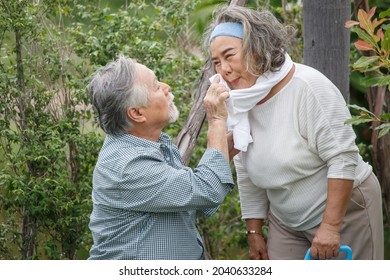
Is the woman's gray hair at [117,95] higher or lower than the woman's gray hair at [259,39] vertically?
lower

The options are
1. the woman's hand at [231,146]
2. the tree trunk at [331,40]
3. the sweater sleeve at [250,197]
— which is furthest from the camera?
the tree trunk at [331,40]

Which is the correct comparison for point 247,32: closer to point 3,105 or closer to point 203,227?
point 3,105

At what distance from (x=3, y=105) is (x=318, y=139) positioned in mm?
2259

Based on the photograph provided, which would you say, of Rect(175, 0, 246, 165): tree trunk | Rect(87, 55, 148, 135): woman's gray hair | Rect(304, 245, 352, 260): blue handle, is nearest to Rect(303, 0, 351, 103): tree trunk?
Rect(175, 0, 246, 165): tree trunk

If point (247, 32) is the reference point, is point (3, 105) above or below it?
below

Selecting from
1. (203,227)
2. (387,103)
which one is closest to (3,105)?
(203,227)

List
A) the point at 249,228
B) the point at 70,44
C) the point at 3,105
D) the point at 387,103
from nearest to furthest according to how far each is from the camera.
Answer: the point at 249,228 < the point at 3,105 < the point at 70,44 < the point at 387,103

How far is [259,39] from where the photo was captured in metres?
3.54

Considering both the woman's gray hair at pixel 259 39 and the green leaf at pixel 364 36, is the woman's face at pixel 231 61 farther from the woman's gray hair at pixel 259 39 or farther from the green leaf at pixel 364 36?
the green leaf at pixel 364 36

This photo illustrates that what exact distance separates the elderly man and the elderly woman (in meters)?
0.20

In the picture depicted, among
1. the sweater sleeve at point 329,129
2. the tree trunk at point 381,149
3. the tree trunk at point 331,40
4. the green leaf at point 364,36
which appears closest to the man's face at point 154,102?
the sweater sleeve at point 329,129

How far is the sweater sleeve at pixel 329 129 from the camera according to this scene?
3.45m

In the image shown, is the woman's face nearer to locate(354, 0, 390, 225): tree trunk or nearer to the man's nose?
the man's nose
